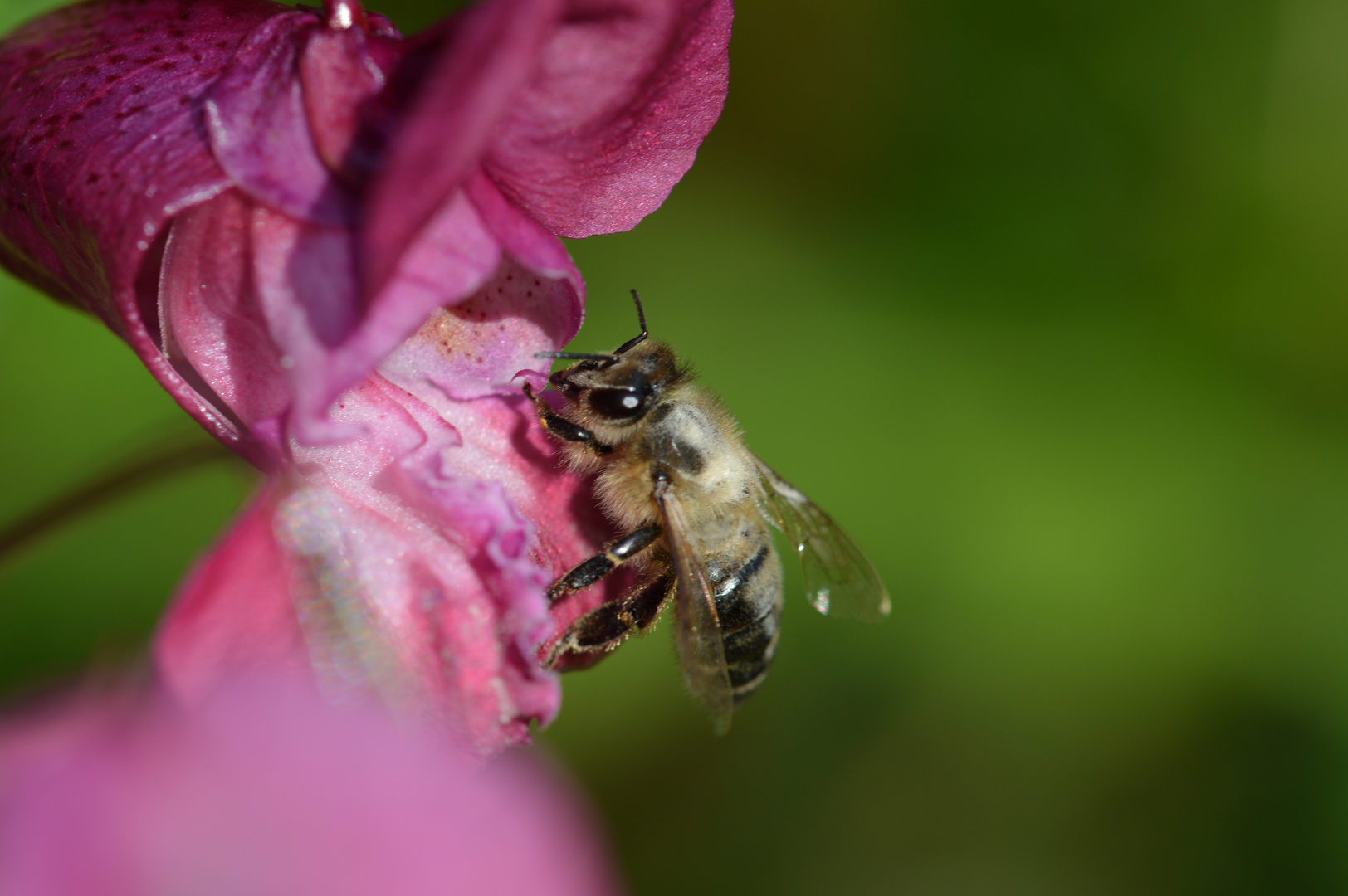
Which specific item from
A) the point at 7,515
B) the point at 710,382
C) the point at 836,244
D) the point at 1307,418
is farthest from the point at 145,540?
the point at 1307,418

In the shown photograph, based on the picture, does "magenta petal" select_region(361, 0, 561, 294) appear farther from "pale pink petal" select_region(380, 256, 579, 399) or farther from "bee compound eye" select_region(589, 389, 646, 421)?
"bee compound eye" select_region(589, 389, 646, 421)

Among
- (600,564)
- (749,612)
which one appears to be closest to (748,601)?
(749,612)

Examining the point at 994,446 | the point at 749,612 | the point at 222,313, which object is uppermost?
the point at 222,313

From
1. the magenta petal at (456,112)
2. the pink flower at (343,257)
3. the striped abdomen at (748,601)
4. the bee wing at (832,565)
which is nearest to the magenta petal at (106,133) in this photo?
the pink flower at (343,257)

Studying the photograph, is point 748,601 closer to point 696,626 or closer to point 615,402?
point 696,626

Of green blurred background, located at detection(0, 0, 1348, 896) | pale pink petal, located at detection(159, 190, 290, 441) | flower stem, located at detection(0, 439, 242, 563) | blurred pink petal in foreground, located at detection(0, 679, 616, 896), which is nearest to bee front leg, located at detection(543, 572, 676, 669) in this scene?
pale pink petal, located at detection(159, 190, 290, 441)

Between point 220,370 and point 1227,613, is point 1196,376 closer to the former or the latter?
point 1227,613
